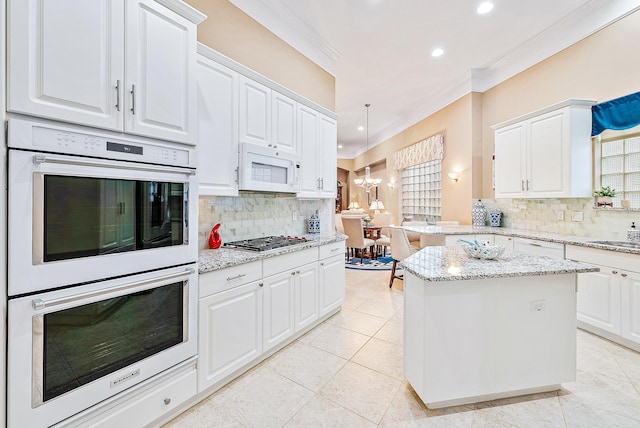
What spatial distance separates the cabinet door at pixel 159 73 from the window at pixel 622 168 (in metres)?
4.20

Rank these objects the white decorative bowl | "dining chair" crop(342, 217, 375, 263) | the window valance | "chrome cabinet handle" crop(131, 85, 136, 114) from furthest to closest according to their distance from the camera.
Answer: the window valance
"dining chair" crop(342, 217, 375, 263)
the white decorative bowl
"chrome cabinet handle" crop(131, 85, 136, 114)

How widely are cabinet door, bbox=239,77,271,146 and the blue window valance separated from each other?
3.61 m

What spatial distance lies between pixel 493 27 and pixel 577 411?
400cm

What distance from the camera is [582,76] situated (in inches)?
131

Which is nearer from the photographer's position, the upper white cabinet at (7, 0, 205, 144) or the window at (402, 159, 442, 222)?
the upper white cabinet at (7, 0, 205, 144)

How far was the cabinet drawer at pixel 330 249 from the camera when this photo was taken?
9.54 ft

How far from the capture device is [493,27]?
11.5ft

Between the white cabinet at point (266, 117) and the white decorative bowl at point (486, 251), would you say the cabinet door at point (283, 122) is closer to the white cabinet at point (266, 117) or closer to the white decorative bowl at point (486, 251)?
the white cabinet at point (266, 117)

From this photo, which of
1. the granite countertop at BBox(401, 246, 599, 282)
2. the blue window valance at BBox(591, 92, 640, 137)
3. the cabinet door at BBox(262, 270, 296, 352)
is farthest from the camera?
the blue window valance at BBox(591, 92, 640, 137)

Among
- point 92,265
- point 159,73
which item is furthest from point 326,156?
point 92,265

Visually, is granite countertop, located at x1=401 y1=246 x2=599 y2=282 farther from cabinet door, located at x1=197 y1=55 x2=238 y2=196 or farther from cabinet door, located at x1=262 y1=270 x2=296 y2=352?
cabinet door, located at x1=197 y1=55 x2=238 y2=196

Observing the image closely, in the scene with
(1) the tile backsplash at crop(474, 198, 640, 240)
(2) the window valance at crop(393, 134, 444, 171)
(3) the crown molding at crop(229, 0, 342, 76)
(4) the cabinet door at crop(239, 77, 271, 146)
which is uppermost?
(3) the crown molding at crop(229, 0, 342, 76)

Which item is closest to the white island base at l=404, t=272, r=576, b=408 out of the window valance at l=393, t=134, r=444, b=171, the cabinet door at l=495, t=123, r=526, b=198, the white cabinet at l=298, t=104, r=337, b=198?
the white cabinet at l=298, t=104, r=337, b=198

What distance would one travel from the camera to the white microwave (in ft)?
7.71
